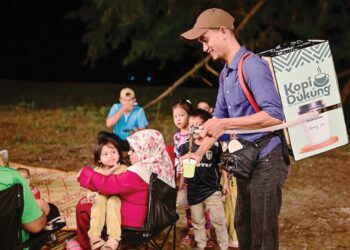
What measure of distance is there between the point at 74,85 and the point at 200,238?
16.0 metres

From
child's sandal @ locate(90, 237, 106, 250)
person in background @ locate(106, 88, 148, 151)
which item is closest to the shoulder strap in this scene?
child's sandal @ locate(90, 237, 106, 250)

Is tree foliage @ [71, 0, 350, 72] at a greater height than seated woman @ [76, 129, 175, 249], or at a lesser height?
greater

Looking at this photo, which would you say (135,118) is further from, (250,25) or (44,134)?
(250,25)

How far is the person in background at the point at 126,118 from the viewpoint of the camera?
691 centimetres

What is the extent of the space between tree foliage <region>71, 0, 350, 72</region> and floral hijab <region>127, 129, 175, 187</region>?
6378 millimetres

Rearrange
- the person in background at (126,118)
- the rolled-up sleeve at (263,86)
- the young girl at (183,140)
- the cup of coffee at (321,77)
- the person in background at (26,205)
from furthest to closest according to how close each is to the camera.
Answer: the person in background at (126,118) < the young girl at (183,140) < the person in background at (26,205) < the cup of coffee at (321,77) < the rolled-up sleeve at (263,86)

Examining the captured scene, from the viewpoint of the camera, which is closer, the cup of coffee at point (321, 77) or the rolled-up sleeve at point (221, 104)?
the cup of coffee at point (321, 77)

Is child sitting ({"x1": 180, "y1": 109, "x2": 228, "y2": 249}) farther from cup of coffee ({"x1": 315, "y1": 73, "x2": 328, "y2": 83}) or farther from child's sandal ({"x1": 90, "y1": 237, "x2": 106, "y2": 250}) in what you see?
cup of coffee ({"x1": 315, "y1": 73, "x2": 328, "y2": 83})

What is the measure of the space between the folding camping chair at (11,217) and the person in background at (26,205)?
0.05 m

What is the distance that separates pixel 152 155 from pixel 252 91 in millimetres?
1484

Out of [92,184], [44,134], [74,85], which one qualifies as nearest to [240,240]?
[92,184]

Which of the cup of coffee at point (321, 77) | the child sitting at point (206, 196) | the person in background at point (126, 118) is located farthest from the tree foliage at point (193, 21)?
the cup of coffee at point (321, 77)

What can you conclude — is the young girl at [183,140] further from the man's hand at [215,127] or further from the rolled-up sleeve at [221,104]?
the man's hand at [215,127]

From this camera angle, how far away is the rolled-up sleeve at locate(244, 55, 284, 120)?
2.91 metres
